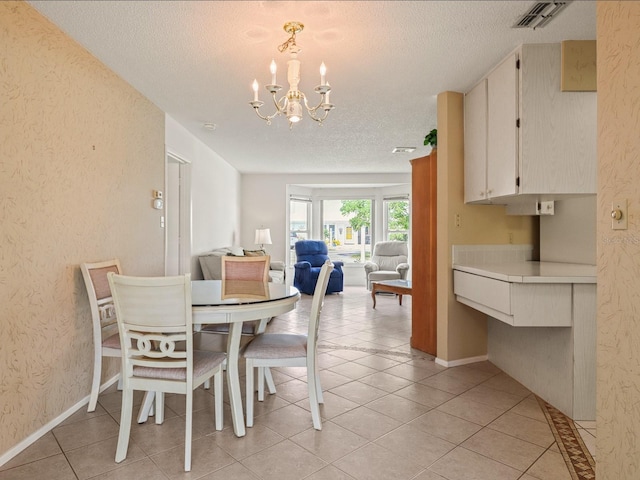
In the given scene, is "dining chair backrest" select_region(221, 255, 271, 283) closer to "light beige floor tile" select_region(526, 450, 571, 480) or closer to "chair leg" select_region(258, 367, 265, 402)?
"chair leg" select_region(258, 367, 265, 402)

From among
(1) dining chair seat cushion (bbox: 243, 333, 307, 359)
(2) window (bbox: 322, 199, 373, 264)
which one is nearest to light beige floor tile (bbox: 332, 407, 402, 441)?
(1) dining chair seat cushion (bbox: 243, 333, 307, 359)

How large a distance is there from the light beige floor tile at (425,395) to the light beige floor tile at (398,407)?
0.06 m

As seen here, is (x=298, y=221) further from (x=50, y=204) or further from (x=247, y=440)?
(x=247, y=440)

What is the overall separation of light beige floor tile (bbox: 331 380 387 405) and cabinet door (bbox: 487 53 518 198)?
1.67m

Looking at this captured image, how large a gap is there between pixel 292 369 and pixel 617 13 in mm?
2964

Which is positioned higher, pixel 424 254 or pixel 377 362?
pixel 424 254

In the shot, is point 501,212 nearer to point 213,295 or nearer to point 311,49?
point 311,49

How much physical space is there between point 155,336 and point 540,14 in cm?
267

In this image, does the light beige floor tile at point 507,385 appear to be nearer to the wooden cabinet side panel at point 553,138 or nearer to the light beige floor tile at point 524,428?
the light beige floor tile at point 524,428

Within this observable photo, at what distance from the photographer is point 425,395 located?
279 centimetres

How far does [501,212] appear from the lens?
3543mm

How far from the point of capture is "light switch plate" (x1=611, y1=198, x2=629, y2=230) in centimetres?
147

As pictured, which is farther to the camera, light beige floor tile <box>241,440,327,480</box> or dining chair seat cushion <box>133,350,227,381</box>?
dining chair seat cushion <box>133,350,227,381</box>

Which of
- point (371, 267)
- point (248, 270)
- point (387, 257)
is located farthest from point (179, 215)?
point (387, 257)
